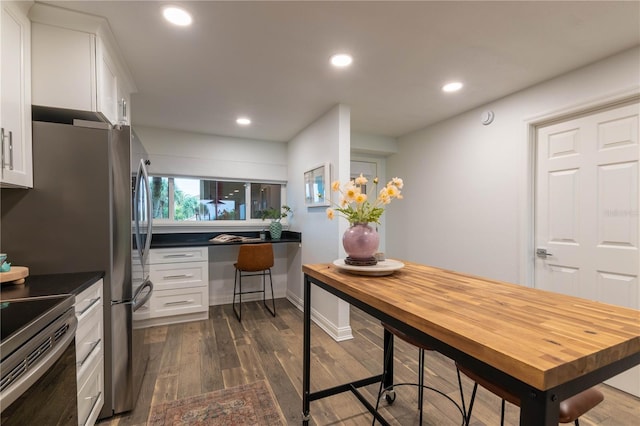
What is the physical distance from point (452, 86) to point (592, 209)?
4.64ft

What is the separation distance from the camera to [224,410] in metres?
1.79

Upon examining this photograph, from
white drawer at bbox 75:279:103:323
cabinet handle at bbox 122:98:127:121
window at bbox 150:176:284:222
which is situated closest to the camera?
white drawer at bbox 75:279:103:323

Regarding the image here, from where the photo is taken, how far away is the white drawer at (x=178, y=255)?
3113mm

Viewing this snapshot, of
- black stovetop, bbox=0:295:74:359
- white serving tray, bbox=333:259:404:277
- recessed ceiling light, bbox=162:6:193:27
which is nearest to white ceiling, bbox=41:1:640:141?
recessed ceiling light, bbox=162:6:193:27

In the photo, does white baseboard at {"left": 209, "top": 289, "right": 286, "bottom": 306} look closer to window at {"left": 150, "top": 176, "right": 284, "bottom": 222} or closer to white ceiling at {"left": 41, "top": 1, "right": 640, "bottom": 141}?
window at {"left": 150, "top": 176, "right": 284, "bottom": 222}

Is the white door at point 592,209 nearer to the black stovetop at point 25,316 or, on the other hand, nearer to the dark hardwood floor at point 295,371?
the dark hardwood floor at point 295,371

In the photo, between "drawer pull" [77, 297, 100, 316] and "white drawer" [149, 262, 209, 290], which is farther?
"white drawer" [149, 262, 209, 290]

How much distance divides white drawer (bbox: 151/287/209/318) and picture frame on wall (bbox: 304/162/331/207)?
5.30 feet

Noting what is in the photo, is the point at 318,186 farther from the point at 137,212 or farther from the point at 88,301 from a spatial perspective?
the point at 88,301

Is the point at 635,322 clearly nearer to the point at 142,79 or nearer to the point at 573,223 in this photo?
the point at 573,223

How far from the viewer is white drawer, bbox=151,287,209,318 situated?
10.2 feet

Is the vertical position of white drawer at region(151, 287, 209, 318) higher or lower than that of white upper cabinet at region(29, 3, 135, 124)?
lower

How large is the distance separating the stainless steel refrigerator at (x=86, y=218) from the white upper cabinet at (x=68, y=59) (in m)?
0.15

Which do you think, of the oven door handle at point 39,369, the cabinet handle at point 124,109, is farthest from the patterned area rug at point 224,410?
the cabinet handle at point 124,109
